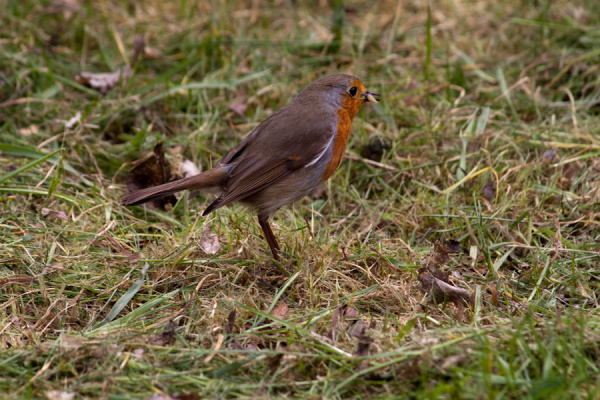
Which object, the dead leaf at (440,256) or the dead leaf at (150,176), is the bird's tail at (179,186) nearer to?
the dead leaf at (150,176)

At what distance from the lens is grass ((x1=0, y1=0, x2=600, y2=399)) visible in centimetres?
271

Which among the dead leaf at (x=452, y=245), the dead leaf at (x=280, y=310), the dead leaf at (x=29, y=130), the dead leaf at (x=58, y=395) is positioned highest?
the dead leaf at (x=29, y=130)

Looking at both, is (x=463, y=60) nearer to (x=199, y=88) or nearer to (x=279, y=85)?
(x=279, y=85)

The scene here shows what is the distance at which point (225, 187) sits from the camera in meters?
3.79

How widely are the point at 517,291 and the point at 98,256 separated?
242 cm

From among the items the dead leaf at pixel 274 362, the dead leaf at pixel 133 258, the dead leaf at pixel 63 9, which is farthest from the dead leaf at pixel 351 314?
the dead leaf at pixel 63 9

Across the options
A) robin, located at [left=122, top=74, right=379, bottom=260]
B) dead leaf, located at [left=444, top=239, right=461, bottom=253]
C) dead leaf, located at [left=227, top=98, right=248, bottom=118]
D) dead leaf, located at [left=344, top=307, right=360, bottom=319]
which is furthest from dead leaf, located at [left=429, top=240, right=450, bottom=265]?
dead leaf, located at [left=227, top=98, right=248, bottom=118]

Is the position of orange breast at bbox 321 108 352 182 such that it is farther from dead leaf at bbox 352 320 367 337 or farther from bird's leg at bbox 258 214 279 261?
dead leaf at bbox 352 320 367 337

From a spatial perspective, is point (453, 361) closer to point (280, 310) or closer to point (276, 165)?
point (280, 310)

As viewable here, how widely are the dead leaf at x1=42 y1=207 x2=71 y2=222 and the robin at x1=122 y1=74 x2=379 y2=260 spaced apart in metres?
0.75

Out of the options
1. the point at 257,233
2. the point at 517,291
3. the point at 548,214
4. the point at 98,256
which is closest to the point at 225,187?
the point at 257,233

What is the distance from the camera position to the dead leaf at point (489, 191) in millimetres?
4387

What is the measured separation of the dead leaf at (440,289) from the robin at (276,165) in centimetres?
85

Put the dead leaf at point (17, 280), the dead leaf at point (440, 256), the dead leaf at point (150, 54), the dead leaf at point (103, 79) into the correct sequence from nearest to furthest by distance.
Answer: the dead leaf at point (17, 280)
the dead leaf at point (440, 256)
the dead leaf at point (103, 79)
the dead leaf at point (150, 54)
